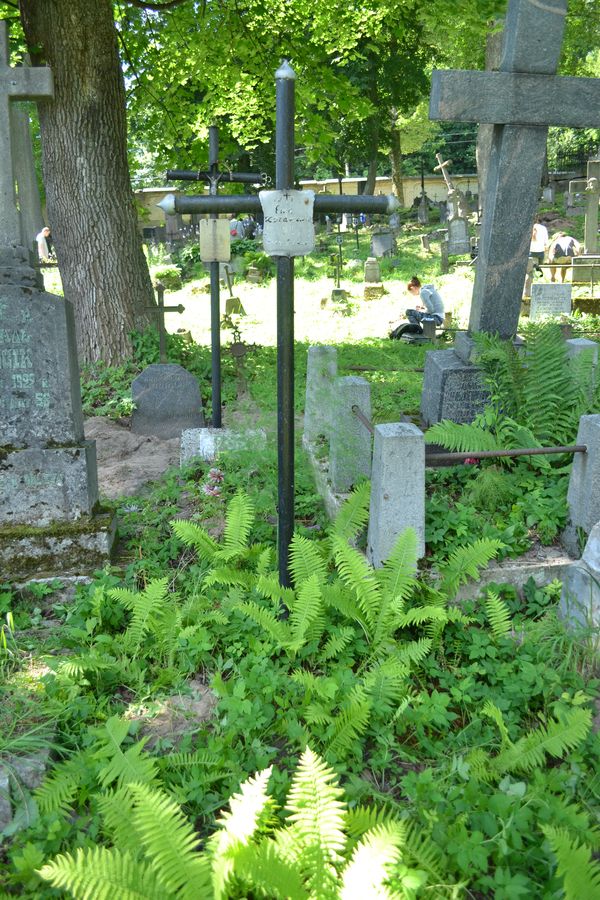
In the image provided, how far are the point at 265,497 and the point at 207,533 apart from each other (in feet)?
1.63

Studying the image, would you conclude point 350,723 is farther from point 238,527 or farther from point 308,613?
point 238,527

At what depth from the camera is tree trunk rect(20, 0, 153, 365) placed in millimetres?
8789

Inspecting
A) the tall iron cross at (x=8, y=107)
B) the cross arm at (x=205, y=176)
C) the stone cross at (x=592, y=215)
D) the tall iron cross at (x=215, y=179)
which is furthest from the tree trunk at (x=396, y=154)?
the tall iron cross at (x=8, y=107)

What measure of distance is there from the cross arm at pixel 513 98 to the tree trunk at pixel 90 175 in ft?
16.6

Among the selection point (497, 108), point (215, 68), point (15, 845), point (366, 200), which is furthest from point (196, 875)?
point (215, 68)

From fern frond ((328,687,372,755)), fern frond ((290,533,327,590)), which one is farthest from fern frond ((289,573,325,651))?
fern frond ((328,687,372,755))

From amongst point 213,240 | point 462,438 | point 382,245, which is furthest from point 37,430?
point 382,245

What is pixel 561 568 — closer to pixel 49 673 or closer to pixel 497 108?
pixel 49 673

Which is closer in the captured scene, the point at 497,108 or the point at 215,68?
the point at 497,108

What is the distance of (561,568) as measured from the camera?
441cm

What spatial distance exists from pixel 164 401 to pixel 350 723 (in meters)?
5.88

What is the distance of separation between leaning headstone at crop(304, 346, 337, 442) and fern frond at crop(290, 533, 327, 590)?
186cm

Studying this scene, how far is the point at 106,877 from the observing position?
2.38 meters

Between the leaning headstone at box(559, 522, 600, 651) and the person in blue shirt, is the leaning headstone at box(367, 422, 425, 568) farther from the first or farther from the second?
the person in blue shirt
